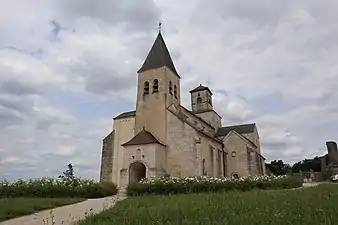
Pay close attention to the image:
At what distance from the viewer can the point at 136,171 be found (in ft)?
100.0

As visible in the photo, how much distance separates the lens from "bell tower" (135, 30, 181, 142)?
3259 centimetres

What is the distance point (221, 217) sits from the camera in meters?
6.95

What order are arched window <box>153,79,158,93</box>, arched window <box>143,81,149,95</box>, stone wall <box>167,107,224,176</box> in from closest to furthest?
stone wall <box>167,107,224,176</box>, arched window <box>153,79,158,93</box>, arched window <box>143,81,149,95</box>

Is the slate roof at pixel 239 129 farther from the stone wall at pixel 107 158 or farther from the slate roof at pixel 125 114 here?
the stone wall at pixel 107 158

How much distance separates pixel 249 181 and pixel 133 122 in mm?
16524

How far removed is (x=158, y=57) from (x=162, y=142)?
31.6ft

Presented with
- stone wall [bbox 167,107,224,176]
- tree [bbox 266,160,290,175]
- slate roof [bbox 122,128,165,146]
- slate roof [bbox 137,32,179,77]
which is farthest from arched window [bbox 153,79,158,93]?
tree [bbox 266,160,290,175]

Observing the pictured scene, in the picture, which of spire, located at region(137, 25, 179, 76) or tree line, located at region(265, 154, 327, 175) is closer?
spire, located at region(137, 25, 179, 76)

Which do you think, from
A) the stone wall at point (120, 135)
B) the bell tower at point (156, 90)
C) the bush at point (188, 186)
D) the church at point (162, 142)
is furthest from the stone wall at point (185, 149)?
the bush at point (188, 186)

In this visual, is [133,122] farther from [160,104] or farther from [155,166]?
[155,166]

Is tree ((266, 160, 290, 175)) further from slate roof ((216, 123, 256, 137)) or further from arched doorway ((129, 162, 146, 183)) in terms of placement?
arched doorway ((129, 162, 146, 183))

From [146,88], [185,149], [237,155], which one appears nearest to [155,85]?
[146,88]

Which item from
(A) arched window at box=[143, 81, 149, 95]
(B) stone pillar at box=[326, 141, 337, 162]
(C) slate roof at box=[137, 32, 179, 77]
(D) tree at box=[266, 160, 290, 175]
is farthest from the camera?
(D) tree at box=[266, 160, 290, 175]

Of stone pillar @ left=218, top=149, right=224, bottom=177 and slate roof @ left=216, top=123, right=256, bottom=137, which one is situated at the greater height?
slate roof @ left=216, top=123, right=256, bottom=137
